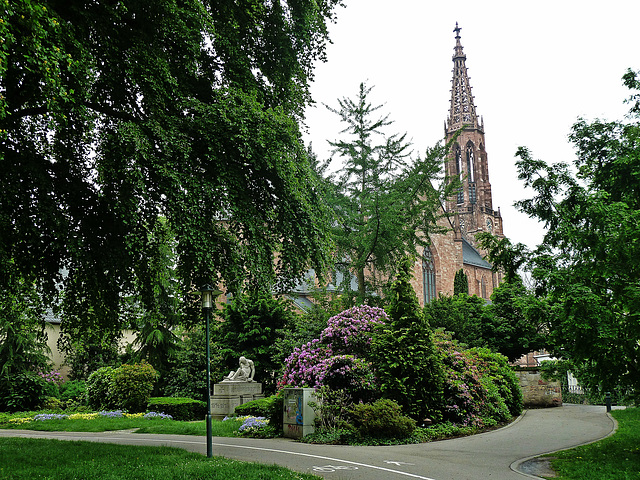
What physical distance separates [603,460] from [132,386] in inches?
729

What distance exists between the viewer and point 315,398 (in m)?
14.4

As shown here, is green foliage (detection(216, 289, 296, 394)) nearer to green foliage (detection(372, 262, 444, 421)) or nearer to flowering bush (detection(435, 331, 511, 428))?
flowering bush (detection(435, 331, 511, 428))

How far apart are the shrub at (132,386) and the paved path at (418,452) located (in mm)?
5862

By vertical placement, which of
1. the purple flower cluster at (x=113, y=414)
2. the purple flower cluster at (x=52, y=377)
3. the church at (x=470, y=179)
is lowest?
the purple flower cluster at (x=113, y=414)

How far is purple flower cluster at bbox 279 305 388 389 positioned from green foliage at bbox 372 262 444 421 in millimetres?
557

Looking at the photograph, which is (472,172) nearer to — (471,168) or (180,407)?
(471,168)

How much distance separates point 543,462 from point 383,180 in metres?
15.4

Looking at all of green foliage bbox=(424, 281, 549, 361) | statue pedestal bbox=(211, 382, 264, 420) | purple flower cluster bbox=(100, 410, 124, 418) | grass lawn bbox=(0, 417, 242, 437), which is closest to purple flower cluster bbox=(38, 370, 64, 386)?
grass lawn bbox=(0, 417, 242, 437)

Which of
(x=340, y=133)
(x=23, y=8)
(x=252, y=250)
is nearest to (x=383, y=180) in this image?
(x=340, y=133)

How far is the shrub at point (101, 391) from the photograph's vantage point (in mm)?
23828

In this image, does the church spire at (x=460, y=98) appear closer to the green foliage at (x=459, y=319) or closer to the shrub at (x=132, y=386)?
the green foliage at (x=459, y=319)

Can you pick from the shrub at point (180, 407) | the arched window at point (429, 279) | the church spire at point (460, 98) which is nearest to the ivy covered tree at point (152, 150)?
the shrub at point (180, 407)

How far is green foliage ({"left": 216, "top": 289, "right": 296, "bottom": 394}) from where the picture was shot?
24312mm

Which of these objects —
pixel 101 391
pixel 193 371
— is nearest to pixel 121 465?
pixel 193 371
